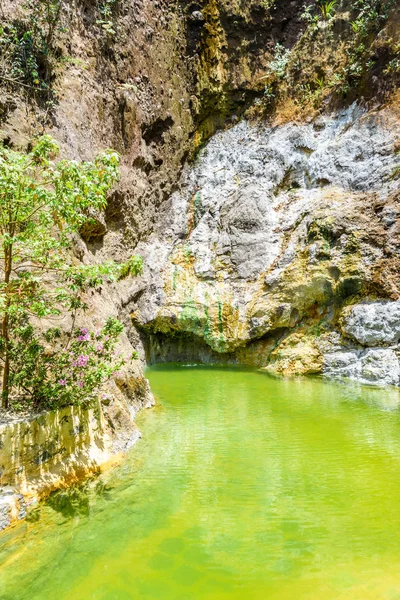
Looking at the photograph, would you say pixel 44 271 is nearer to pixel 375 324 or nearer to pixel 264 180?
pixel 375 324

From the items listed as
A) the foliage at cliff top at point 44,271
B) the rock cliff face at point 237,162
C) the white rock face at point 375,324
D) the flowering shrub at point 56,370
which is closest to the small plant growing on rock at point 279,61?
the rock cliff face at point 237,162

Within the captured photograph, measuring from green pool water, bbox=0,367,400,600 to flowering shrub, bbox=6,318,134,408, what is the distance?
1085 millimetres

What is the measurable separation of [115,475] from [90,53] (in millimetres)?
12207

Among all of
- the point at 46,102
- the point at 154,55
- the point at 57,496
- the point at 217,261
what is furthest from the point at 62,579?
the point at 154,55

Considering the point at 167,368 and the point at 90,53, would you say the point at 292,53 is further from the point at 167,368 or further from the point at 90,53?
the point at 167,368

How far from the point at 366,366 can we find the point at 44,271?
8.52 metres

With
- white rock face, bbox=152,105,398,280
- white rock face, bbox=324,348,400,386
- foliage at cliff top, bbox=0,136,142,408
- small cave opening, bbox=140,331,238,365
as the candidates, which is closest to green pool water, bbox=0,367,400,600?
Result: foliage at cliff top, bbox=0,136,142,408

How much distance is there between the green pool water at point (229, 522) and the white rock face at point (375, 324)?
377 cm

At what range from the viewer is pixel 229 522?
3.81 m

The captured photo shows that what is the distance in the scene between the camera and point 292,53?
54.9ft

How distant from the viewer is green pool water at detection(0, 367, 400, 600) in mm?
2938

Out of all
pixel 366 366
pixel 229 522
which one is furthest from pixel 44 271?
pixel 366 366

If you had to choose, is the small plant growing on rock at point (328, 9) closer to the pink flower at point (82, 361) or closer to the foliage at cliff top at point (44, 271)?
the foliage at cliff top at point (44, 271)

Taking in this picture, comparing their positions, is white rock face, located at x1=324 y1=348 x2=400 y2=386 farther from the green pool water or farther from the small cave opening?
the small cave opening
